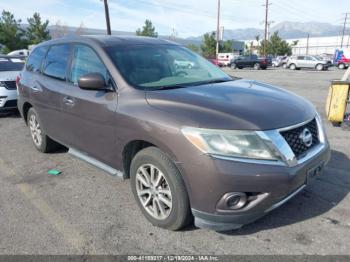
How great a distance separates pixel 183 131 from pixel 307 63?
117 feet

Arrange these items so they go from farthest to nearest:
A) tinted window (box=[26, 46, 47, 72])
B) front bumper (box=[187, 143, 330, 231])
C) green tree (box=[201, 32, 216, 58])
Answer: green tree (box=[201, 32, 216, 58]) → tinted window (box=[26, 46, 47, 72]) → front bumper (box=[187, 143, 330, 231])

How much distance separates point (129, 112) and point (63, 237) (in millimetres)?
1327

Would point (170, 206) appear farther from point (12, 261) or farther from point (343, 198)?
point (343, 198)

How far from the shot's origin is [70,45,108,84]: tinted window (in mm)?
3647

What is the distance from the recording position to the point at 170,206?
9.66 feet

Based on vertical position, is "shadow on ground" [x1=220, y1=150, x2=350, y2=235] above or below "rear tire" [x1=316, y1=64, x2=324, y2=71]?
above

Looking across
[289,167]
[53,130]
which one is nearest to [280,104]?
[289,167]

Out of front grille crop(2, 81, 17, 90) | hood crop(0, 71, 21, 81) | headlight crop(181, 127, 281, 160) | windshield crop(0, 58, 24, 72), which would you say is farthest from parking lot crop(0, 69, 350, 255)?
windshield crop(0, 58, 24, 72)

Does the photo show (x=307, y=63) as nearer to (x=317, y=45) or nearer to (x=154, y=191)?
(x=154, y=191)

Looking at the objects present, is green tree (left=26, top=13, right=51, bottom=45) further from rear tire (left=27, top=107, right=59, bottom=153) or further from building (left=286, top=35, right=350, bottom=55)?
building (left=286, top=35, right=350, bottom=55)

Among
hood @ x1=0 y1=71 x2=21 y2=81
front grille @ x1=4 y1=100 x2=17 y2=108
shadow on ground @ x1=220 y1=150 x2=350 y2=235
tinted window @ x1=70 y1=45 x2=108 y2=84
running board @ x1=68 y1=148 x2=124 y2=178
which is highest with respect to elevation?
tinted window @ x1=70 y1=45 x2=108 y2=84

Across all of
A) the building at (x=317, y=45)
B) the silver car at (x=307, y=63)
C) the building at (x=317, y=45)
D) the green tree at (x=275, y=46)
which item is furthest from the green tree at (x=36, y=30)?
the building at (x=317, y=45)

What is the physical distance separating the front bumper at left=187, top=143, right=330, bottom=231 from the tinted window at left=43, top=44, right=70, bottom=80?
8.77 feet

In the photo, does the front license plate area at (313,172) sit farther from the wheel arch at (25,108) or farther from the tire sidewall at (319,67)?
the tire sidewall at (319,67)
